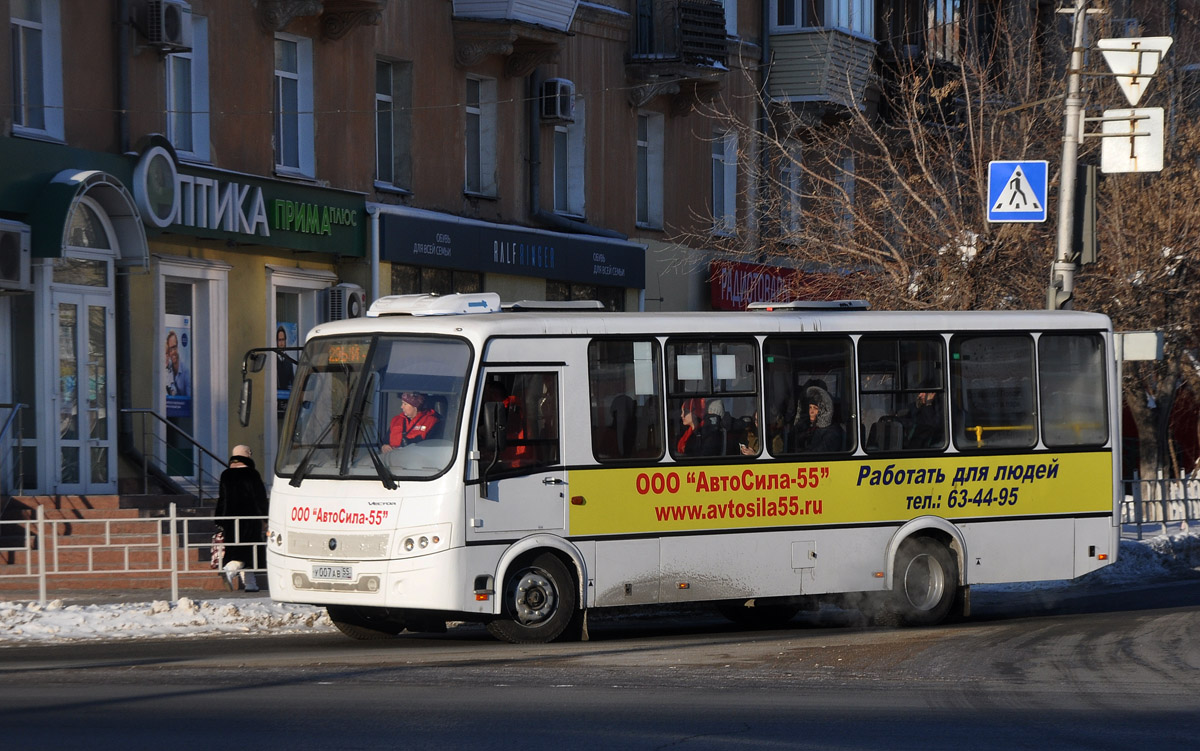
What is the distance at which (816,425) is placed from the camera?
15398 millimetres

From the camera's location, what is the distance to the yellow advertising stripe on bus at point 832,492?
14367mm

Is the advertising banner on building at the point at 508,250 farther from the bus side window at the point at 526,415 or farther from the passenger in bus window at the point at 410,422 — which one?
the passenger in bus window at the point at 410,422

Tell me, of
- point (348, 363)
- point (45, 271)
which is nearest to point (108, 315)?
point (45, 271)

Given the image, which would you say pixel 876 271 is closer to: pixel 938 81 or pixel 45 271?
pixel 938 81

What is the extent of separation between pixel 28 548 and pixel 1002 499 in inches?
347

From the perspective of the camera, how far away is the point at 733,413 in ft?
49.4

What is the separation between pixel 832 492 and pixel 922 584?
1.26 metres

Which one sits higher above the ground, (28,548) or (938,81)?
(938,81)

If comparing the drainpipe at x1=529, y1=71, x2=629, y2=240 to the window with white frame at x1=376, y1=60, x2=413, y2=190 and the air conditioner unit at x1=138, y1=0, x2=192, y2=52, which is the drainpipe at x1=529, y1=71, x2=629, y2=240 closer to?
the window with white frame at x1=376, y1=60, x2=413, y2=190

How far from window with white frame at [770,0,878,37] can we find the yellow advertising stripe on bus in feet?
59.8

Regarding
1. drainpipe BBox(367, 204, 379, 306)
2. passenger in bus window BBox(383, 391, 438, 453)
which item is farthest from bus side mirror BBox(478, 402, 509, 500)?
drainpipe BBox(367, 204, 379, 306)

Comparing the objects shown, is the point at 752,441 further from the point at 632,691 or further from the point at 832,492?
the point at 632,691

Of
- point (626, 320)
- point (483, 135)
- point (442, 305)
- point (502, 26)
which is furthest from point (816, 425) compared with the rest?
point (483, 135)

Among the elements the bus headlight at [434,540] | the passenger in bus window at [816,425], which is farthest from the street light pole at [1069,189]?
the bus headlight at [434,540]
